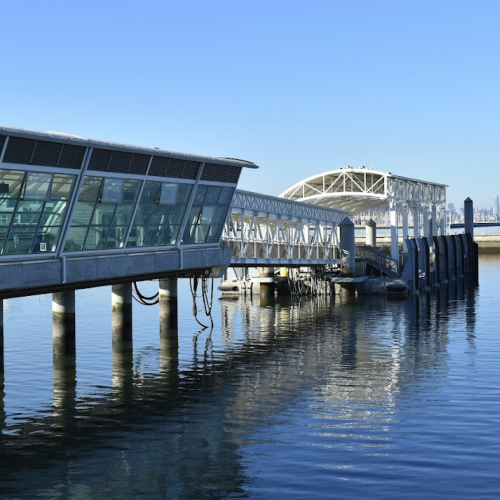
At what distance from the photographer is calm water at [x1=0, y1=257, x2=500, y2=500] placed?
24.7 meters

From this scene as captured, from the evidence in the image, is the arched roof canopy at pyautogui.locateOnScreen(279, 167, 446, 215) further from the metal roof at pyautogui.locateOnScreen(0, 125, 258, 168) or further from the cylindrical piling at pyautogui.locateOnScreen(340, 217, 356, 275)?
the metal roof at pyautogui.locateOnScreen(0, 125, 258, 168)

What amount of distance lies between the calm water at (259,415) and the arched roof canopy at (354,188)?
3439 centimetres

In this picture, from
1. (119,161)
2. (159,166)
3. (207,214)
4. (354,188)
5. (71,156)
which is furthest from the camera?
(354,188)

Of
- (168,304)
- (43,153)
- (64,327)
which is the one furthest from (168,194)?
(168,304)

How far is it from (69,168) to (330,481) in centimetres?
1730

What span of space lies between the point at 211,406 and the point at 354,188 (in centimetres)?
6720

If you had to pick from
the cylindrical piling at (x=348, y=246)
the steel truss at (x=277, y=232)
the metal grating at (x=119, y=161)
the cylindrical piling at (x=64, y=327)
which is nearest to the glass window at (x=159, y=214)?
the metal grating at (x=119, y=161)

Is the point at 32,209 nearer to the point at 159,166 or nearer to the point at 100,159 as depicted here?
the point at 100,159

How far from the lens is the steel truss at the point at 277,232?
A: 64062 mm

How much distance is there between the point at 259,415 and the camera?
1294 inches

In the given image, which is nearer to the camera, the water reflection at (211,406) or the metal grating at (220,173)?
the water reflection at (211,406)

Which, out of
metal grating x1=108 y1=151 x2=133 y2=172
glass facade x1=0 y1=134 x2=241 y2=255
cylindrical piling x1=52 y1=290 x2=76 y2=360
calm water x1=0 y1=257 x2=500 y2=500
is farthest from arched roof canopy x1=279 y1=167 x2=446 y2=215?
metal grating x1=108 y1=151 x2=133 y2=172

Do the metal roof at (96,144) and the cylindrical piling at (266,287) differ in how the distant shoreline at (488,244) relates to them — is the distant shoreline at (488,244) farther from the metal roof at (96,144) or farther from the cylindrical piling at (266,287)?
the metal roof at (96,144)

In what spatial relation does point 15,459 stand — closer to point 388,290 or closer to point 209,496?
point 209,496
